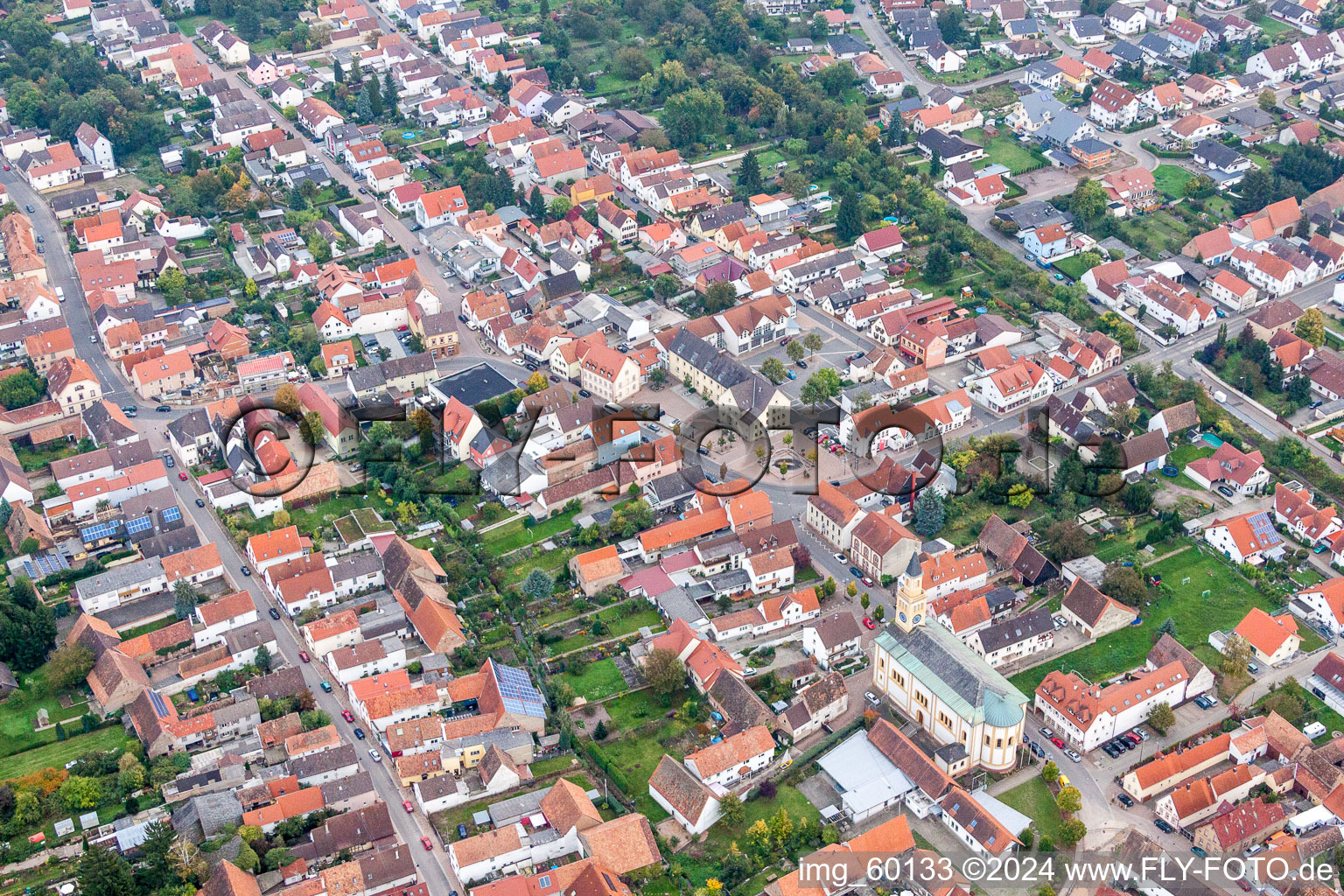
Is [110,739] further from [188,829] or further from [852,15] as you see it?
[852,15]

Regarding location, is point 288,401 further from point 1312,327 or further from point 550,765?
point 1312,327

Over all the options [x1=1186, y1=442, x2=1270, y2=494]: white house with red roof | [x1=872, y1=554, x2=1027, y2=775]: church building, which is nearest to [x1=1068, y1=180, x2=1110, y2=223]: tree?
[x1=1186, y1=442, x2=1270, y2=494]: white house with red roof

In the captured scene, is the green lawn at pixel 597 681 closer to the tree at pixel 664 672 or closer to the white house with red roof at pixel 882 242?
the tree at pixel 664 672

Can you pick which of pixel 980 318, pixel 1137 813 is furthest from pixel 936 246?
pixel 1137 813

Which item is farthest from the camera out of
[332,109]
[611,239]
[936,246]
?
[332,109]

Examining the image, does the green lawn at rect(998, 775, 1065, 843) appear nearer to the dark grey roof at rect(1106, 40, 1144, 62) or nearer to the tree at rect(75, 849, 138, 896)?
the tree at rect(75, 849, 138, 896)

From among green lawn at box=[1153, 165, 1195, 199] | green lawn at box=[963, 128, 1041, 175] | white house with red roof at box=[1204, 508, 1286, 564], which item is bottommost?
white house with red roof at box=[1204, 508, 1286, 564]

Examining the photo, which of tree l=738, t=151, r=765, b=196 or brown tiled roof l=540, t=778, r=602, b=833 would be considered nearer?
brown tiled roof l=540, t=778, r=602, b=833
